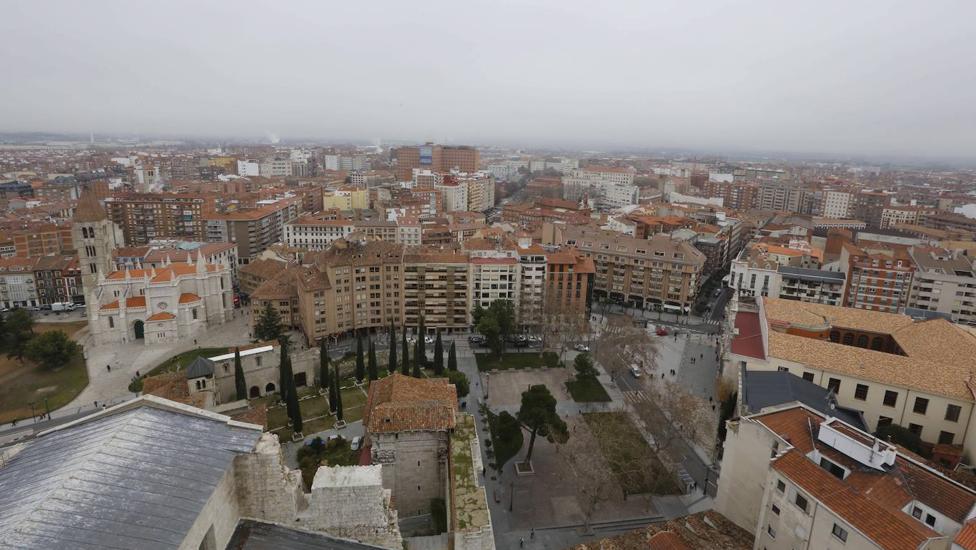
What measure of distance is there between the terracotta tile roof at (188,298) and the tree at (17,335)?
16.0 meters

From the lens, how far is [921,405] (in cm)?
4131

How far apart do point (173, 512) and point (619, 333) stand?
55833 millimetres

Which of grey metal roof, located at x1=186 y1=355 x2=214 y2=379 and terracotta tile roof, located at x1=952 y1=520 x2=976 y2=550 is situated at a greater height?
terracotta tile roof, located at x1=952 y1=520 x2=976 y2=550

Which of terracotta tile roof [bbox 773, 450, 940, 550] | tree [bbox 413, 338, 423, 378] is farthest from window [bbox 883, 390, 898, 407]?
tree [bbox 413, 338, 423, 378]

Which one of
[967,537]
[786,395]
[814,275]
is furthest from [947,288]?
[967,537]

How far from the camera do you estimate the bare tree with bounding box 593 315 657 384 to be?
60938mm

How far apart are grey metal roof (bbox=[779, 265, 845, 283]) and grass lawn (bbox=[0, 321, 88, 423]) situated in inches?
3586

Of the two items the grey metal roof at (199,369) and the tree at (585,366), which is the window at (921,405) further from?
the grey metal roof at (199,369)

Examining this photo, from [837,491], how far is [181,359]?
215 ft

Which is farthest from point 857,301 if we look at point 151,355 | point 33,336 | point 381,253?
point 33,336

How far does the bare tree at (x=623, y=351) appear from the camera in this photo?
200 ft

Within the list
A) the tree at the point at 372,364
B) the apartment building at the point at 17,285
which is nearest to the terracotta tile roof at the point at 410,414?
the tree at the point at 372,364

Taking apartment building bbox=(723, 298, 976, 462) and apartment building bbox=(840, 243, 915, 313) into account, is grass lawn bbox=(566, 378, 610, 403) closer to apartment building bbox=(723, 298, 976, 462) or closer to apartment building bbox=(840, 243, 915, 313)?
apartment building bbox=(723, 298, 976, 462)

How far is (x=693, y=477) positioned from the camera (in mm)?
42250
